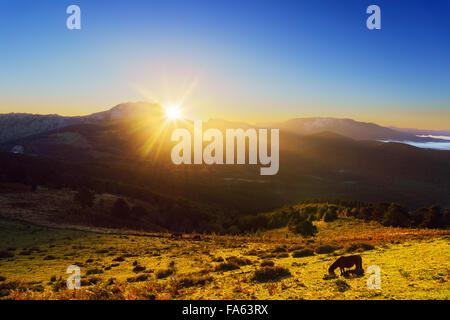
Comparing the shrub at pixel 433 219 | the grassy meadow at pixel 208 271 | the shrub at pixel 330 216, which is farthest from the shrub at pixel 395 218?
the grassy meadow at pixel 208 271

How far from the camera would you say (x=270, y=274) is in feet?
37.3

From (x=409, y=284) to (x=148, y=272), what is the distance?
1199 centimetres

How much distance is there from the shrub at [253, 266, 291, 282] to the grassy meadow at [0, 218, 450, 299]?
0.13ft

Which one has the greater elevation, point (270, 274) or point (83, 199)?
point (270, 274)

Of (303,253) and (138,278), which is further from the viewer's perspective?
(303,253)

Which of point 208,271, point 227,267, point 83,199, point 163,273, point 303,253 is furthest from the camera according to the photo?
point 83,199

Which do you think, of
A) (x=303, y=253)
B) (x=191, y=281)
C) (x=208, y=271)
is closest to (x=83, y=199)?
(x=208, y=271)

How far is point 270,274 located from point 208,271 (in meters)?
3.74

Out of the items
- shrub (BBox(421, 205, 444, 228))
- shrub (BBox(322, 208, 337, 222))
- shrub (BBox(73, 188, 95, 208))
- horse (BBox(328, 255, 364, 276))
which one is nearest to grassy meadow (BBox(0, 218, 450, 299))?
horse (BBox(328, 255, 364, 276))

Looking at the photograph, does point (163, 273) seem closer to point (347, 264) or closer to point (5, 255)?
point (347, 264)

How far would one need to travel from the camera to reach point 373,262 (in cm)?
1267

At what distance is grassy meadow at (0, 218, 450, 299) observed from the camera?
9.20 metres

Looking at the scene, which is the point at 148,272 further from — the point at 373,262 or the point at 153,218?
the point at 153,218

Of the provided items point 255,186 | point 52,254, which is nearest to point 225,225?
point 52,254
